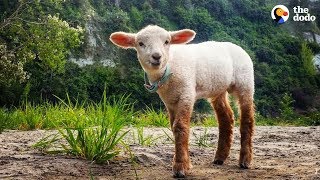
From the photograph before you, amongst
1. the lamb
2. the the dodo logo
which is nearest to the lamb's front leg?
the lamb

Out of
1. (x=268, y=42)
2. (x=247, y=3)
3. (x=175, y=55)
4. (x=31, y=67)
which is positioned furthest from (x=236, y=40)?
(x=175, y=55)

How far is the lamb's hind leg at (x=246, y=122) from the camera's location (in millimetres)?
5605

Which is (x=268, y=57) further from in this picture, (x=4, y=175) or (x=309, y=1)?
(x=4, y=175)

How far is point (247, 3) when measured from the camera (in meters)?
59.9

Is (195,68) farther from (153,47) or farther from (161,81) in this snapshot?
(153,47)

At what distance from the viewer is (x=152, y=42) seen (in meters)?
4.88

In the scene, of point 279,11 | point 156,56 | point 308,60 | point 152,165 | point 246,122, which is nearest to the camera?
point 156,56

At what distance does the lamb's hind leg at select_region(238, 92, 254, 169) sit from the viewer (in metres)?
5.61

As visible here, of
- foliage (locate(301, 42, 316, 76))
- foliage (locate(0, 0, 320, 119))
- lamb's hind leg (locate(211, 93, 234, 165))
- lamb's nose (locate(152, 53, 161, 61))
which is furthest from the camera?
Answer: foliage (locate(301, 42, 316, 76))

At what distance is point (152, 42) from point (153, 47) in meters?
0.08

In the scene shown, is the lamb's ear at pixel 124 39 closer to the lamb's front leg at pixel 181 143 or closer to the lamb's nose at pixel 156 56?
the lamb's nose at pixel 156 56

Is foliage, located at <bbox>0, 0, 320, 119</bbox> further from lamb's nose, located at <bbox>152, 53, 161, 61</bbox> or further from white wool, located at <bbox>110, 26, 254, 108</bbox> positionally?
lamb's nose, located at <bbox>152, 53, 161, 61</bbox>

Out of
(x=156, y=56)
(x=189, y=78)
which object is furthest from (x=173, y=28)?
(x=156, y=56)

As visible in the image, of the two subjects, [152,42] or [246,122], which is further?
[246,122]
